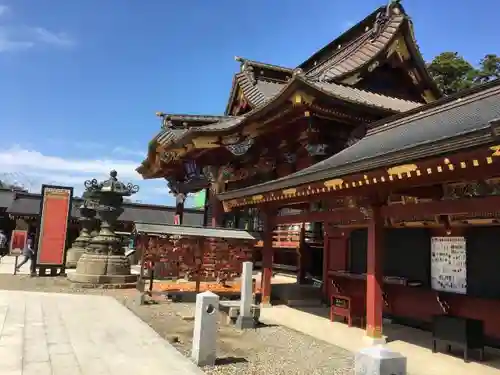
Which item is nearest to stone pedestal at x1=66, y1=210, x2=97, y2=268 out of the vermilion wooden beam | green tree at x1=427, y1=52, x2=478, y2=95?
the vermilion wooden beam

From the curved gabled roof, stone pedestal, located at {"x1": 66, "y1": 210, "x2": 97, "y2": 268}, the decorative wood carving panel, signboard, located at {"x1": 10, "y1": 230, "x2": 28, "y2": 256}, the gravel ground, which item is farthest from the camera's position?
signboard, located at {"x1": 10, "y1": 230, "x2": 28, "y2": 256}

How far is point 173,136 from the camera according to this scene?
18766 millimetres

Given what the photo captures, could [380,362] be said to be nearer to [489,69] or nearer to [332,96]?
[332,96]

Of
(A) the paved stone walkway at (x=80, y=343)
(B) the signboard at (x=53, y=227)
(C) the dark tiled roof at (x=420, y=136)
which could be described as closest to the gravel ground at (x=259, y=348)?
(A) the paved stone walkway at (x=80, y=343)

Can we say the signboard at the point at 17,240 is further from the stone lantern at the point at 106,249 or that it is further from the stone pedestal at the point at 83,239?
the stone lantern at the point at 106,249

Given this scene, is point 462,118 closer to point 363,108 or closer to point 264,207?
point 363,108

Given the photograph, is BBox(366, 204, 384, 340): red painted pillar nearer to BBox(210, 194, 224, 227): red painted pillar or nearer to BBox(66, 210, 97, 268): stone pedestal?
BBox(210, 194, 224, 227): red painted pillar

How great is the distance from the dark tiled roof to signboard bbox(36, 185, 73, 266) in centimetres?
1029

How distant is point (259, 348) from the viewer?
25.3 ft

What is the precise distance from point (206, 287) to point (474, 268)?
9.59 meters

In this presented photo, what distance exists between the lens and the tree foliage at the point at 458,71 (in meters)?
26.2

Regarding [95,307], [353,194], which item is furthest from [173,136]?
[353,194]

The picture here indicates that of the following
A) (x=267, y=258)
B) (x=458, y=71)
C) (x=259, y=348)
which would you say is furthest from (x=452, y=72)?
(x=259, y=348)

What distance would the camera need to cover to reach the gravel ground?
650 cm
